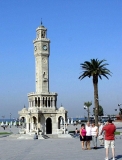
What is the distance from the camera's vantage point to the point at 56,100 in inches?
2120

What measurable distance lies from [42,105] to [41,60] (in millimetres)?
8224

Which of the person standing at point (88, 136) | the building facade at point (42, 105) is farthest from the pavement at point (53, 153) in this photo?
the building facade at point (42, 105)

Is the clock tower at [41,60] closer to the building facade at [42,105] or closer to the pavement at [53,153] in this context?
the building facade at [42,105]

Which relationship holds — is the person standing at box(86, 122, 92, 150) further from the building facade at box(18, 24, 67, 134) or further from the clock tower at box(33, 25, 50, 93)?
the clock tower at box(33, 25, 50, 93)

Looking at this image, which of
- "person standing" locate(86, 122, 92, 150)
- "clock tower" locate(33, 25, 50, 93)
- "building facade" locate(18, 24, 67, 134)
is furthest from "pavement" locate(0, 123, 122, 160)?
"clock tower" locate(33, 25, 50, 93)

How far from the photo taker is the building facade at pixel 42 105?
51225mm

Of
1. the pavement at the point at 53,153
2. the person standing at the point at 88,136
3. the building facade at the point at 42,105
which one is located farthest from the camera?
the building facade at the point at 42,105

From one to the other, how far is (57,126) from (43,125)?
2542 mm

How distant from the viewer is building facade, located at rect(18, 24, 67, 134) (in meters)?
51.2

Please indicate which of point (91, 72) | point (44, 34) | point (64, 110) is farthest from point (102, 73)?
point (44, 34)

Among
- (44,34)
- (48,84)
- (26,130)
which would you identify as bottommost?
(26,130)

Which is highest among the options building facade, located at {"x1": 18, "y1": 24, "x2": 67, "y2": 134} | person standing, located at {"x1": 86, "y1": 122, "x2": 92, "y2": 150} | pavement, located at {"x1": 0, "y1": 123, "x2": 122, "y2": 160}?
building facade, located at {"x1": 18, "y1": 24, "x2": 67, "y2": 134}

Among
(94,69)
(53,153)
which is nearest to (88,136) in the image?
(53,153)

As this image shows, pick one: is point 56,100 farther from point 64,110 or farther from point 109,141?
point 109,141
